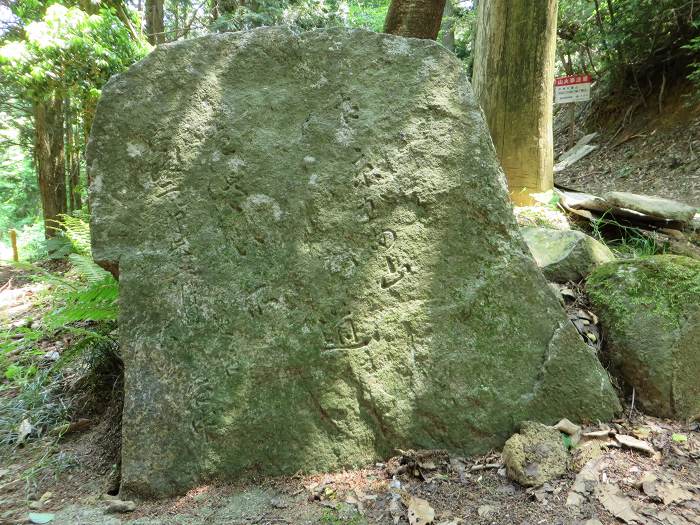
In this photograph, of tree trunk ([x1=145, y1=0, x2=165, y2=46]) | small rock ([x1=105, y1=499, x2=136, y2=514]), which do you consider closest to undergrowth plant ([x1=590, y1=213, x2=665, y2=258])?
small rock ([x1=105, y1=499, x2=136, y2=514])

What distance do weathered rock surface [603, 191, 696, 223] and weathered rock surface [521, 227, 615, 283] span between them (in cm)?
81

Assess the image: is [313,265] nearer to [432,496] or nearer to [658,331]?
[432,496]

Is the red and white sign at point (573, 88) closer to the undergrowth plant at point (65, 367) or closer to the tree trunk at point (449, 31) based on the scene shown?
the tree trunk at point (449, 31)

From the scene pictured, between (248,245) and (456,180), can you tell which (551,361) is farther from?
(248,245)

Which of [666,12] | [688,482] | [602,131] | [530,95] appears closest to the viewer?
[688,482]

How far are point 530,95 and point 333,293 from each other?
2.87 metres

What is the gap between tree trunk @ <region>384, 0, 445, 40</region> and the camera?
169 inches

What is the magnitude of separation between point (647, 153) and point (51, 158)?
1032 cm

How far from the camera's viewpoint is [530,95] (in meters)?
3.91

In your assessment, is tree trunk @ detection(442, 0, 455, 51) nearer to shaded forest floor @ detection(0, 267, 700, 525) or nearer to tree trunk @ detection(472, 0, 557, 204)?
tree trunk @ detection(472, 0, 557, 204)

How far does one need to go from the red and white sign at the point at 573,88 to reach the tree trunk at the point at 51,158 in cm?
865

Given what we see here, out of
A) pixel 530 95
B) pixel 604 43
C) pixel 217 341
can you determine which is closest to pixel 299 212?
pixel 217 341

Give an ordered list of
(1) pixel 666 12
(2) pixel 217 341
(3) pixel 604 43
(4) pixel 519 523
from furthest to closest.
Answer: (3) pixel 604 43
(1) pixel 666 12
(2) pixel 217 341
(4) pixel 519 523

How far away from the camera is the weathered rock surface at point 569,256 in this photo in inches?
113
